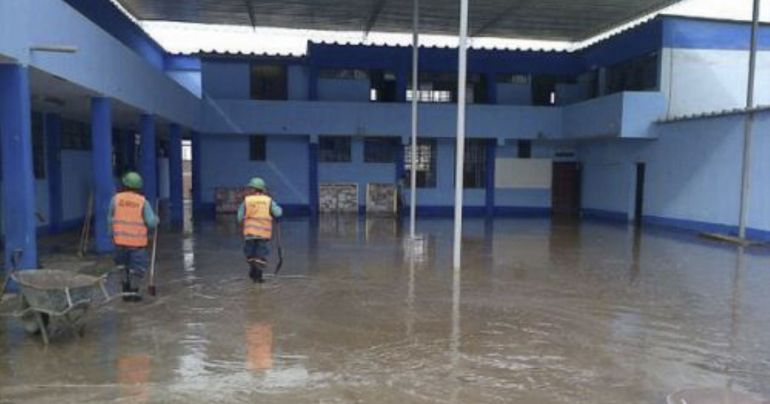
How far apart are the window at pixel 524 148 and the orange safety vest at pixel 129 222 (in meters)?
20.2

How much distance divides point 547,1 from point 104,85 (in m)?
16.4

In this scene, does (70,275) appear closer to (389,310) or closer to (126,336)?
(126,336)

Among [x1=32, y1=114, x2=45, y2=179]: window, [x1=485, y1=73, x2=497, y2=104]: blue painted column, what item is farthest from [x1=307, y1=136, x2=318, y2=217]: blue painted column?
[x1=32, y1=114, x2=45, y2=179]: window

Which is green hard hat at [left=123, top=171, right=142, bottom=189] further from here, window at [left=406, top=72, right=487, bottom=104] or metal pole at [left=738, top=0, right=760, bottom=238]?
window at [left=406, top=72, right=487, bottom=104]

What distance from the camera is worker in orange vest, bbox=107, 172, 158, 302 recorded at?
793 cm

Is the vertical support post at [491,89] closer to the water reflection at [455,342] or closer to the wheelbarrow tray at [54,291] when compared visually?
the water reflection at [455,342]

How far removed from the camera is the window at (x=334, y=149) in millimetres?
24875

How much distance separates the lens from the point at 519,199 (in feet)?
85.8

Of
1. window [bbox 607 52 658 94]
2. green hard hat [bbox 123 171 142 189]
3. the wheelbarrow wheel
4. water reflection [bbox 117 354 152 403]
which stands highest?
window [bbox 607 52 658 94]

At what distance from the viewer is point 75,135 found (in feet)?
57.8

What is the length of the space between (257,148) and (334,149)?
3.11 metres

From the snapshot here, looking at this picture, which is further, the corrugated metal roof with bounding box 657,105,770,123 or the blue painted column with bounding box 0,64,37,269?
the corrugated metal roof with bounding box 657,105,770,123

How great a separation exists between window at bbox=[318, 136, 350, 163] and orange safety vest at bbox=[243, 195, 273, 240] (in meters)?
15.6

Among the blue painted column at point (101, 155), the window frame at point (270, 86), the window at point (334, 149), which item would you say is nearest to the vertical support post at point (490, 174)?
the window at point (334, 149)
